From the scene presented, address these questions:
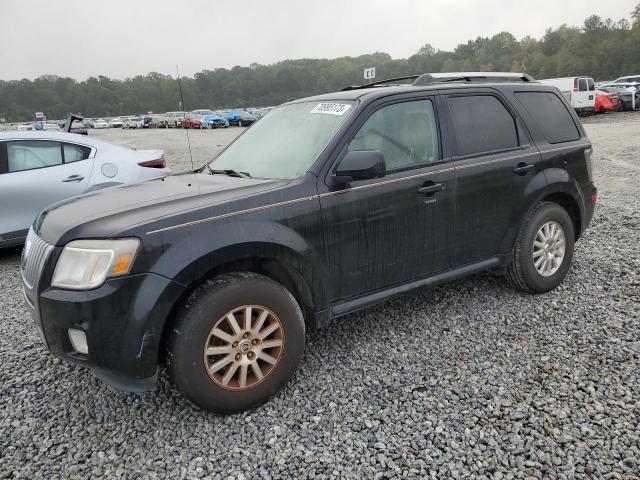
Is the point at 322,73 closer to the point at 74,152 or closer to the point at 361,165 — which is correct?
the point at 74,152

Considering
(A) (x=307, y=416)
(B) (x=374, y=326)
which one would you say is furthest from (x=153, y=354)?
(B) (x=374, y=326)

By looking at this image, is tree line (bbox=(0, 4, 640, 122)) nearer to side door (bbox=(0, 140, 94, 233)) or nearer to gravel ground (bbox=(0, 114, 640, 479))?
side door (bbox=(0, 140, 94, 233))

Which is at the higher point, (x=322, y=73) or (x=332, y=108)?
(x=322, y=73)

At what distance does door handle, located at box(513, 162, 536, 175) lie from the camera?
3903 millimetres

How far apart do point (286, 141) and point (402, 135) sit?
81 centimetres

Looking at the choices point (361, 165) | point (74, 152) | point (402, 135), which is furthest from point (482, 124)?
point (74, 152)

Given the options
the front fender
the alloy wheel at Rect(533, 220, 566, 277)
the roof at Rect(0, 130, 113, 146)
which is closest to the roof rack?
the alloy wheel at Rect(533, 220, 566, 277)

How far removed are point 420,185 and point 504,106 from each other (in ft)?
4.02

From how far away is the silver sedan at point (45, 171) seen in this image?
5617mm

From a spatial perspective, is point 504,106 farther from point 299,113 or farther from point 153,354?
point 153,354

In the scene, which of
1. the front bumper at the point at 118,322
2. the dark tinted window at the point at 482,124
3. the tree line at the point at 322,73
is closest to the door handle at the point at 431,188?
the dark tinted window at the point at 482,124

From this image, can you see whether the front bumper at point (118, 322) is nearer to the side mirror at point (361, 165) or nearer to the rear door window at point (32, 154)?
the side mirror at point (361, 165)

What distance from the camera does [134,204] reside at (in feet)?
9.38

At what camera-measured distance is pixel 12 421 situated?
287 cm
